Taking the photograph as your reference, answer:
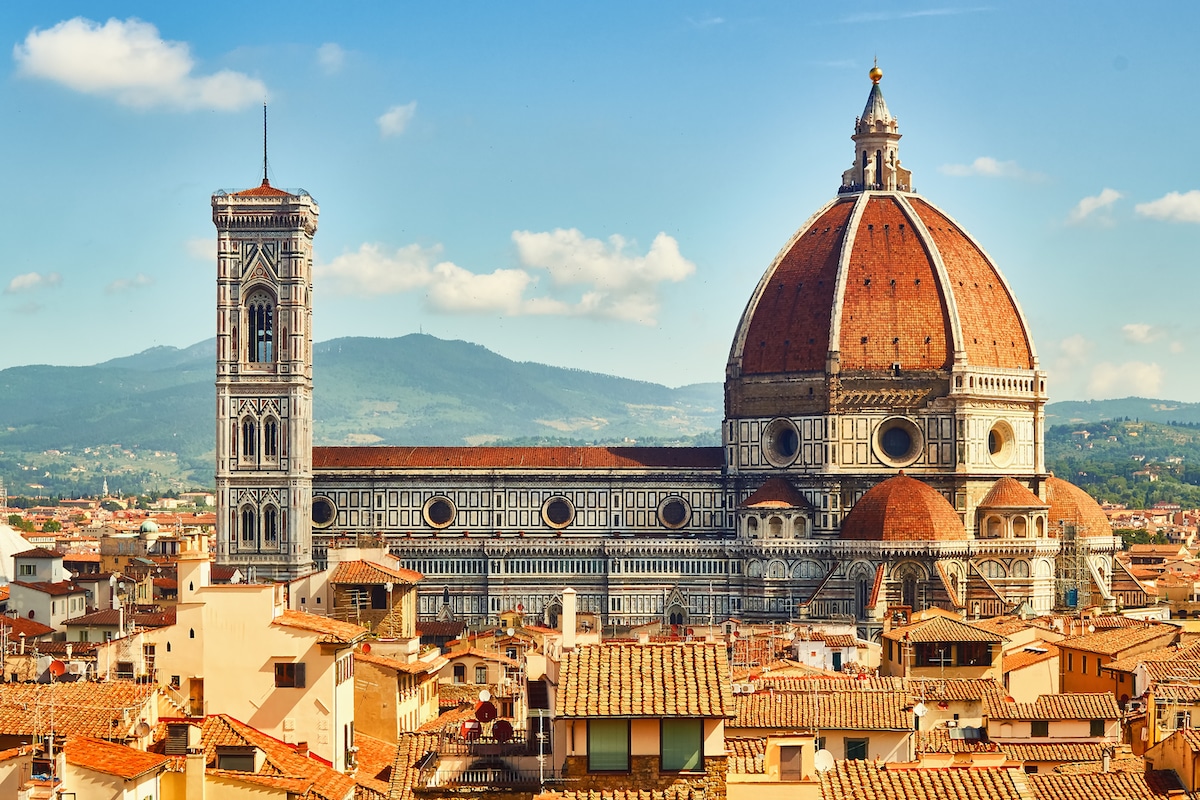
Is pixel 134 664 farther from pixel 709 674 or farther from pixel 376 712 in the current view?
pixel 709 674

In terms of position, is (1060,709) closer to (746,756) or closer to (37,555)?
(746,756)

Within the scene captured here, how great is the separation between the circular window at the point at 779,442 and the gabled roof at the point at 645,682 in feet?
295

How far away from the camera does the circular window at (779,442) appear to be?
360ft

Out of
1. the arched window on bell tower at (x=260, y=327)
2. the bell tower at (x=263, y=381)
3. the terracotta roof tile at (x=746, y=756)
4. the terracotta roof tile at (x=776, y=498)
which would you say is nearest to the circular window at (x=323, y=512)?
the bell tower at (x=263, y=381)

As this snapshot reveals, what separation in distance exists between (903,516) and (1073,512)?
45.5 feet

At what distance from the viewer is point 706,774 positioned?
1905 centimetres

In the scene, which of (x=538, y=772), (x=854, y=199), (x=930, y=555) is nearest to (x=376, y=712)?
(x=538, y=772)

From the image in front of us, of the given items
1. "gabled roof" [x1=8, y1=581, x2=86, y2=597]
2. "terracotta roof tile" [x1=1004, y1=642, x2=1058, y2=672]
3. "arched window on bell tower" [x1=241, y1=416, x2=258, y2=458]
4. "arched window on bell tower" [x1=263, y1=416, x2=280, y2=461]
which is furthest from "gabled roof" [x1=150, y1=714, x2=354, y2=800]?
"arched window on bell tower" [x1=241, y1=416, x2=258, y2=458]

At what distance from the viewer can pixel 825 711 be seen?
34.3 m

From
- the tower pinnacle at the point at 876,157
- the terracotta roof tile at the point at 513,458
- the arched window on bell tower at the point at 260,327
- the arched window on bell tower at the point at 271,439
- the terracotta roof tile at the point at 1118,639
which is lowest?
the terracotta roof tile at the point at 1118,639

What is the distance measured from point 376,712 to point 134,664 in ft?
17.1

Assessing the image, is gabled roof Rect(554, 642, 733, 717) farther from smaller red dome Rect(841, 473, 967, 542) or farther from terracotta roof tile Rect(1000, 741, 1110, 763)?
smaller red dome Rect(841, 473, 967, 542)

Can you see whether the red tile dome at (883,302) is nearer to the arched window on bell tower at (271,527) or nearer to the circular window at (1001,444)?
the circular window at (1001,444)

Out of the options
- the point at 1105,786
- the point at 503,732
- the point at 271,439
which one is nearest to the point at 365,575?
the point at 1105,786
